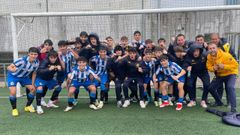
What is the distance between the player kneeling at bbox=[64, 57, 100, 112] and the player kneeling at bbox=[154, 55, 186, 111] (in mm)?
1292

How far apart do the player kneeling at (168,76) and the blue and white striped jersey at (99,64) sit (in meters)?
1.08

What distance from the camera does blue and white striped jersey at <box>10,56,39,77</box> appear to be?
4781 millimetres

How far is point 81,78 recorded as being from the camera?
16.5 feet

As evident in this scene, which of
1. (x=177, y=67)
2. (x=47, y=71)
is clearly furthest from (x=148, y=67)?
(x=47, y=71)

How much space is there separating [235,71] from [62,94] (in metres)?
4.22

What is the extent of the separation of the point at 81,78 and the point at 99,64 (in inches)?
20.5

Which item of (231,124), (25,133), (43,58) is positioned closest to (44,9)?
(43,58)

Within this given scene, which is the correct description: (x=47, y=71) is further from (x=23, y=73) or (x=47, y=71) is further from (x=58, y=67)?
(x=23, y=73)

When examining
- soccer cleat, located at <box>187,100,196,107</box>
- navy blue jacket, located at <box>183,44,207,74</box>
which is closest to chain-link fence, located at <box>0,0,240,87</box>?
navy blue jacket, located at <box>183,44,207,74</box>

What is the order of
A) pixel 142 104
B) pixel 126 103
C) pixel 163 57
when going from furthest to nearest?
pixel 126 103, pixel 142 104, pixel 163 57

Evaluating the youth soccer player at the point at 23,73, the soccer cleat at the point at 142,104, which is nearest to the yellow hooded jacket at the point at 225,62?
the soccer cleat at the point at 142,104

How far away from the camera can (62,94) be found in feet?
22.0

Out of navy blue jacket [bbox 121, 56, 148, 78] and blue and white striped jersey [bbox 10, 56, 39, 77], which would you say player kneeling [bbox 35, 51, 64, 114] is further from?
navy blue jacket [bbox 121, 56, 148, 78]

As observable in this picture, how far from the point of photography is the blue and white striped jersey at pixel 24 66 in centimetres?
478
